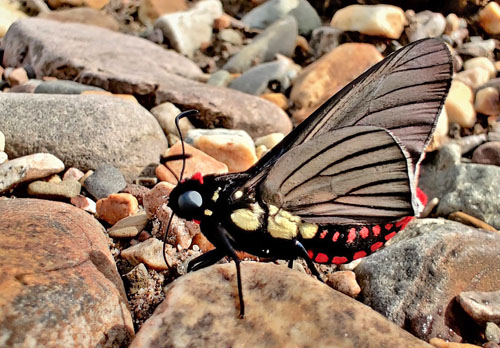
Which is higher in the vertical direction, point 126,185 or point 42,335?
point 42,335

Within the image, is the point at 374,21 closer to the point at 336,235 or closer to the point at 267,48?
the point at 267,48

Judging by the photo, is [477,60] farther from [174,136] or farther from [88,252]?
[88,252]

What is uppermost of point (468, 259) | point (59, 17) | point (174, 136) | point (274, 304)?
point (274, 304)

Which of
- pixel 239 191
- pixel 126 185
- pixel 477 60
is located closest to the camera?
pixel 239 191

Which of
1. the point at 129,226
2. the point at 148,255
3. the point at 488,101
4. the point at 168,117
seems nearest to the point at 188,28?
the point at 168,117

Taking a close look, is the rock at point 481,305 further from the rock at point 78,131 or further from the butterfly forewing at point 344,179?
the rock at point 78,131

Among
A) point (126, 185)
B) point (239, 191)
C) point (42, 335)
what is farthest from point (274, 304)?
point (126, 185)
